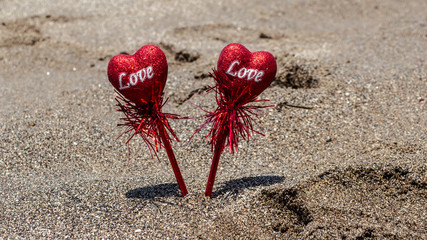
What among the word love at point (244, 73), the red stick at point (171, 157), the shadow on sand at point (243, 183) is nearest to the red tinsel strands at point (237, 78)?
the word love at point (244, 73)

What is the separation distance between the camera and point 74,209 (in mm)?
1727

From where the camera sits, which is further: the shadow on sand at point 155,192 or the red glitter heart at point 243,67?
the shadow on sand at point 155,192

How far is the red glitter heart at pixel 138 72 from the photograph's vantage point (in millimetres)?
1506

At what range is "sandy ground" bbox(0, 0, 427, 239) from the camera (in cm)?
→ 168

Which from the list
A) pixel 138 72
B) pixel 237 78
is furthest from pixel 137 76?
pixel 237 78

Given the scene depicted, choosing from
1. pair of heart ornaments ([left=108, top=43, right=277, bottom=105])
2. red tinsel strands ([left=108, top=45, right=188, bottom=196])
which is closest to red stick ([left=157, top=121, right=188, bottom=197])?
red tinsel strands ([left=108, top=45, right=188, bottom=196])

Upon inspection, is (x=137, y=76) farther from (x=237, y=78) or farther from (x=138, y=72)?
(x=237, y=78)

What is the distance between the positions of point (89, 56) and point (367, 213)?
2338 mm

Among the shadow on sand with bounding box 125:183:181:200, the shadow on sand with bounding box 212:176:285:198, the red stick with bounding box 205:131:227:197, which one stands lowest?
the shadow on sand with bounding box 125:183:181:200

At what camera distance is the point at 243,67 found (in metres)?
1.54

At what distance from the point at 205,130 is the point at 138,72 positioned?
0.91 metres

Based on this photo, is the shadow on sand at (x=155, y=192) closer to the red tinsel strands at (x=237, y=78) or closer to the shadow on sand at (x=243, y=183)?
the shadow on sand at (x=243, y=183)

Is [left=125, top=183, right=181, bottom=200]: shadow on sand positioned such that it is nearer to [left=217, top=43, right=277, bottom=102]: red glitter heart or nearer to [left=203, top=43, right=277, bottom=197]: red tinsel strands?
[left=203, top=43, right=277, bottom=197]: red tinsel strands

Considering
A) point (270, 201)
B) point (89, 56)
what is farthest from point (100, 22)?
point (270, 201)
